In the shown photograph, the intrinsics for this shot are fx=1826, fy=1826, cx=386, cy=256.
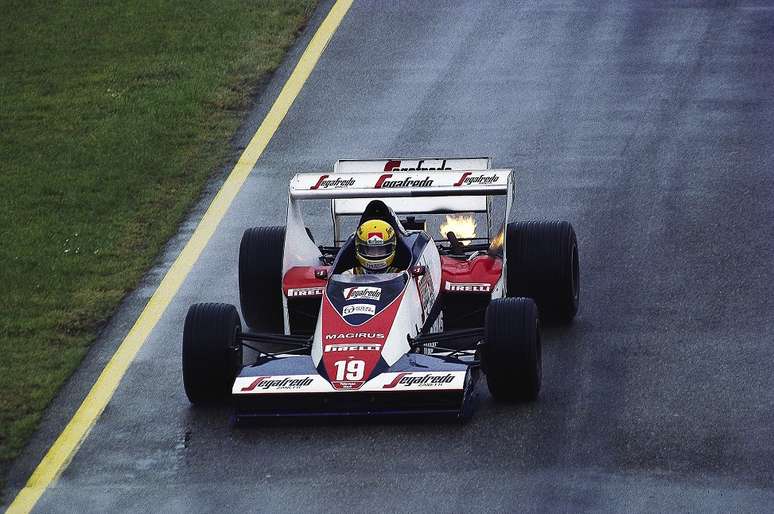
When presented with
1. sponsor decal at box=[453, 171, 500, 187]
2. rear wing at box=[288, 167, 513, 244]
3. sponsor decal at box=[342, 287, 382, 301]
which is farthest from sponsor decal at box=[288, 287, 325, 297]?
sponsor decal at box=[453, 171, 500, 187]

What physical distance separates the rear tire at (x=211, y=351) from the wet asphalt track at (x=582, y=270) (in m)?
0.24

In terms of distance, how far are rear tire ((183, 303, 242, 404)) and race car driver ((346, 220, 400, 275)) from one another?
48.6 inches

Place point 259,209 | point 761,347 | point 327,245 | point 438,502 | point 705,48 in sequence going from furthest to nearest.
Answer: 1. point 705,48
2. point 259,209
3. point 327,245
4. point 761,347
5. point 438,502

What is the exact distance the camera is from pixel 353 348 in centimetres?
1390

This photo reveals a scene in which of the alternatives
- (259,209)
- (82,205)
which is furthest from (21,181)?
(259,209)

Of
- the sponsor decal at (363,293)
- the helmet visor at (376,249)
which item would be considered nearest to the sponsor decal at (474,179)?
the helmet visor at (376,249)

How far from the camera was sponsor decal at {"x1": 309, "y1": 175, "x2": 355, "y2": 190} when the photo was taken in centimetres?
1566

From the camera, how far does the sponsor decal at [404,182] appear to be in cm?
1555

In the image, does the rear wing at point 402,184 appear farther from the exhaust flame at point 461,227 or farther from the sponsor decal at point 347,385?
the sponsor decal at point 347,385

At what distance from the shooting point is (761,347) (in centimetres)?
1516

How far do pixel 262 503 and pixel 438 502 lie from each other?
124 centimetres

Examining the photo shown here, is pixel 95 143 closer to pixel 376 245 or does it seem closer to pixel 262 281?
pixel 262 281

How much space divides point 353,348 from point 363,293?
0.72 m

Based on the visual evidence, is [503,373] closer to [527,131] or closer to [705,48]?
[527,131]
